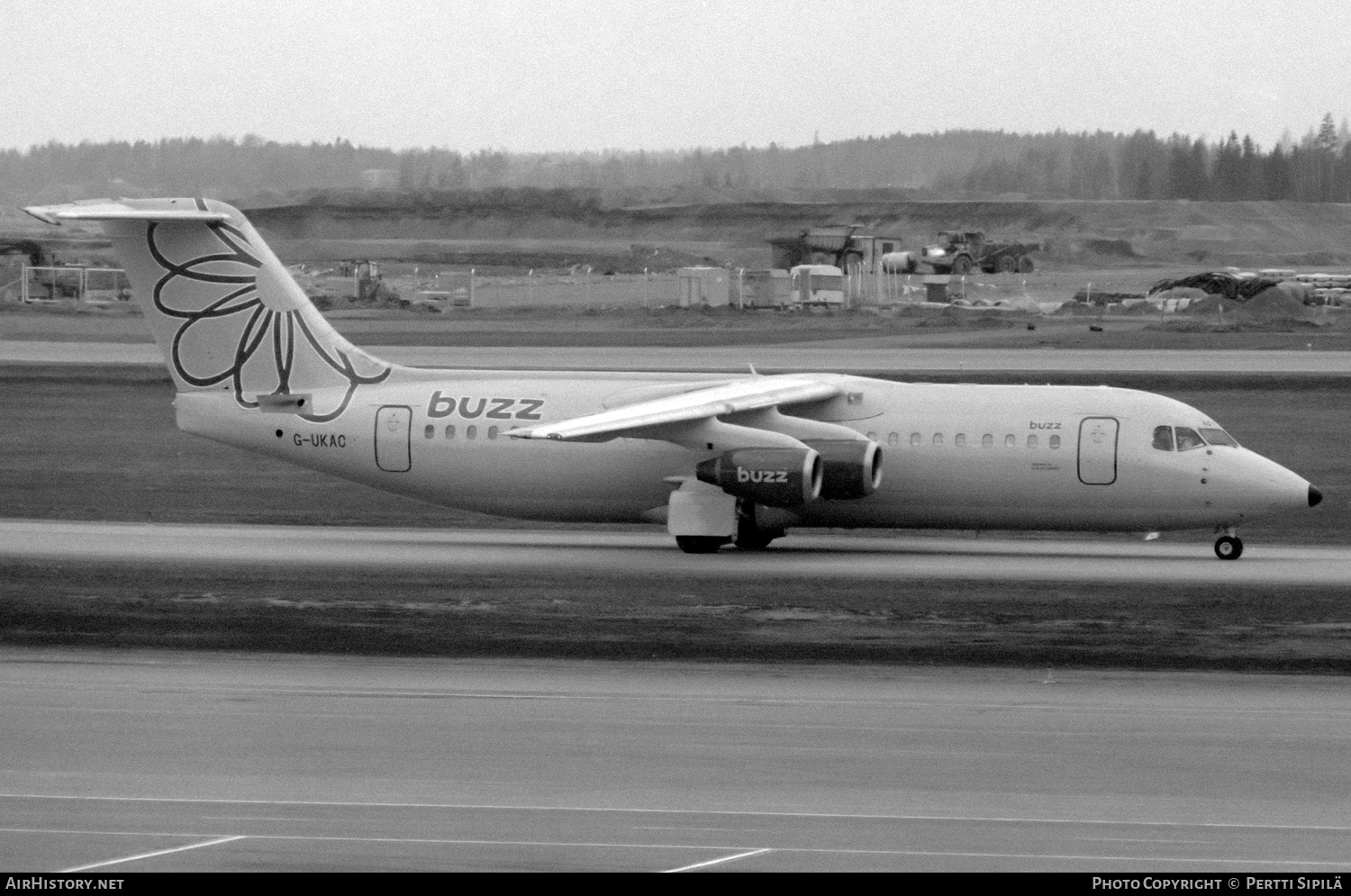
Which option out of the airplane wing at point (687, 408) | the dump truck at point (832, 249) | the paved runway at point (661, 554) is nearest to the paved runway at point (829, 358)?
the paved runway at point (661, 554)

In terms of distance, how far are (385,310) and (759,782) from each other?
235 ft

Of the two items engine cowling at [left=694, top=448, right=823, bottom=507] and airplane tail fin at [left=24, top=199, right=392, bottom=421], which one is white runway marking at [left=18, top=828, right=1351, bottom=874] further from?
airplane tail fin at [left=24, top=199, right=392, bottom=421]

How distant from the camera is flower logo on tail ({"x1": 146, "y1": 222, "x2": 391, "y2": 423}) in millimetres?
29328

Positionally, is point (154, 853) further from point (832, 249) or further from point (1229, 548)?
point (832, 249)

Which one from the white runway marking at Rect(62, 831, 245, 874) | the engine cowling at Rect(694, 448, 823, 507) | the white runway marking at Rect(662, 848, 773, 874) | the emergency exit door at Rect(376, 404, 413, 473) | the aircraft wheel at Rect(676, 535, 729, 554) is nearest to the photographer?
the white runway marking at Rect(62, 831, 245, 874)

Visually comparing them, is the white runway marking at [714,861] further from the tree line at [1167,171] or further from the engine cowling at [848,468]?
the tree line at [1167,171]

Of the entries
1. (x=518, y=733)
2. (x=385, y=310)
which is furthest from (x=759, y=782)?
(x=385, y=310)

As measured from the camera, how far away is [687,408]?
26.9 metres

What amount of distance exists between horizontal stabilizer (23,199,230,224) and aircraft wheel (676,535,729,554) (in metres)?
8.82

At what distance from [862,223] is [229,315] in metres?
112

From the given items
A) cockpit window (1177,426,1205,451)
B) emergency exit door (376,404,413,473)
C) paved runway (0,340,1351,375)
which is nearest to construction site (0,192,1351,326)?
paved runway (0,340,1351,375)

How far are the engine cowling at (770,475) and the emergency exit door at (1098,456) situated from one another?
393 cm

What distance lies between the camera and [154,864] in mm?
10922

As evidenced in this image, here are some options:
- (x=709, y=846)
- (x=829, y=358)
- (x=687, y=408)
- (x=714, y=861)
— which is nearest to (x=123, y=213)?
(x=687, y=408)
